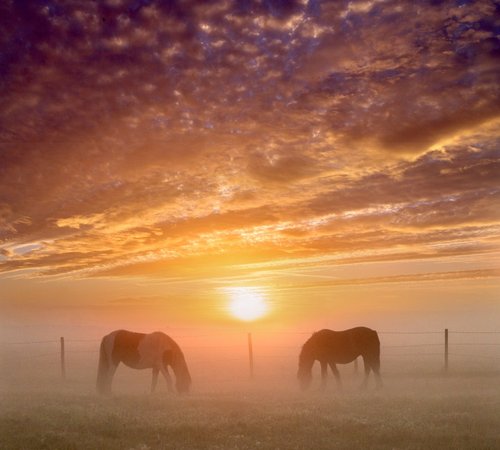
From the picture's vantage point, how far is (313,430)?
14.1 m

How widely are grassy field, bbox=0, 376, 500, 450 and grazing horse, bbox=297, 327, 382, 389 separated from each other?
521 centimetres

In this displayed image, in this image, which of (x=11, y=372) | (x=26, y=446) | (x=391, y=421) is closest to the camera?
(x=26, y=446)

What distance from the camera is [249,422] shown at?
15.1 metres

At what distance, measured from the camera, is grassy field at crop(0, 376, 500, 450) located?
12797 mm

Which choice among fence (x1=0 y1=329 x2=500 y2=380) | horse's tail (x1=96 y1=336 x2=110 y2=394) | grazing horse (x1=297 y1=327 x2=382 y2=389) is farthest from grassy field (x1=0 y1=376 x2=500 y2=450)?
fence (x1=0 y1=329 x2=500 y2=380)

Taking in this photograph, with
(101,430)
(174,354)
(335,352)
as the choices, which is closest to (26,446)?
(101,430)

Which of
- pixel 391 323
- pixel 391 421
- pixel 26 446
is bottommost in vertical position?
pixel 391 323

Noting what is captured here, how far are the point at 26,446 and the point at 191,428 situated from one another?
453 centimetres

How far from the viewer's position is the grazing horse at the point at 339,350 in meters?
26.9

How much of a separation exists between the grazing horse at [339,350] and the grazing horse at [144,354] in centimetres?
666

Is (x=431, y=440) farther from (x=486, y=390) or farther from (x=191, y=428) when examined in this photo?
(x=486, y=390)

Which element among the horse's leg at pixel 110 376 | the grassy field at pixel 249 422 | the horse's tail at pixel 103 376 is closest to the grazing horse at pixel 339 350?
the grassy field at pixel 249 422

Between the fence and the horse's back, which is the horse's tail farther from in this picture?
the horse's back

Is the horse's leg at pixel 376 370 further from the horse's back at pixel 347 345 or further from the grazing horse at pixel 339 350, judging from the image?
the horse's back at pixel 347 345
